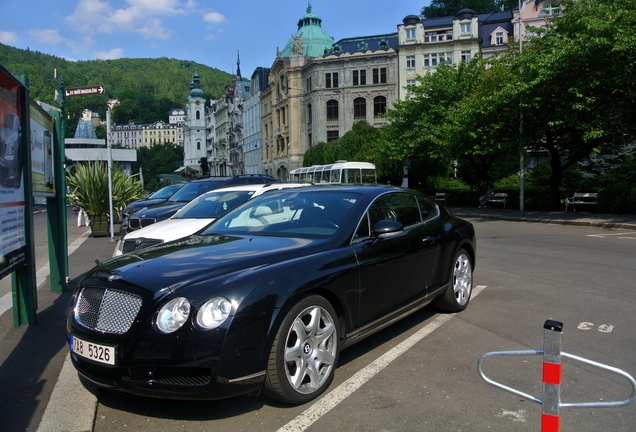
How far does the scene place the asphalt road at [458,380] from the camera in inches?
143

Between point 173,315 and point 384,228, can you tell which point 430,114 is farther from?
point 173,315

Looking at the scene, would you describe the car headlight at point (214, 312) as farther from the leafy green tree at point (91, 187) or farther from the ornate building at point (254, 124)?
the ornate building at point (254, 124)

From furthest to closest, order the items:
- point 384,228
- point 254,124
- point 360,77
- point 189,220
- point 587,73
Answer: point 254,124
point 360,77
point 587,73
point 189,220
point 384,228

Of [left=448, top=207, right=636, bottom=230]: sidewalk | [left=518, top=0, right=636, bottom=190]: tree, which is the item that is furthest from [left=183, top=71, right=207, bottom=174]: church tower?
[left=518, top=0, right=636, bottom=190]: tree

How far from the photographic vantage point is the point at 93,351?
373 cm

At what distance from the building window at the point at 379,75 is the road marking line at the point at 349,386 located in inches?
2396

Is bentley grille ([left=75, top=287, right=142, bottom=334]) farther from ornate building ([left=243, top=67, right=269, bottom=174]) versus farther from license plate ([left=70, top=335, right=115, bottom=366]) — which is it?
ornate building ([left=243, top=67, right=269, bottom=174])

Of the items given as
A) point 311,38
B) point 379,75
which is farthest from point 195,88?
point 379,75

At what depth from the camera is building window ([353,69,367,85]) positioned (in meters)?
65.0

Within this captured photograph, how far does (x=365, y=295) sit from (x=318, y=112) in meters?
63.7

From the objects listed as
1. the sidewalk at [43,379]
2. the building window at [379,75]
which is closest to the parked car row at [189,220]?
the sidewalk at [43,379]

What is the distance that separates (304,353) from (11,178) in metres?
3.22

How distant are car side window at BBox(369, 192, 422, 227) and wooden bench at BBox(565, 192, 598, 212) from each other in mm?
19450

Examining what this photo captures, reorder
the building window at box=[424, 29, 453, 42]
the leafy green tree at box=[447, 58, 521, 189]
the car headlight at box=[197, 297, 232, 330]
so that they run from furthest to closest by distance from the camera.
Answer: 1. the building window at box=[424, 29, 453, 42]
2. the leafy green tree at box=[447, 58, 521, 189]
3. the car headlight at box=[197, 297, 232, 330]
